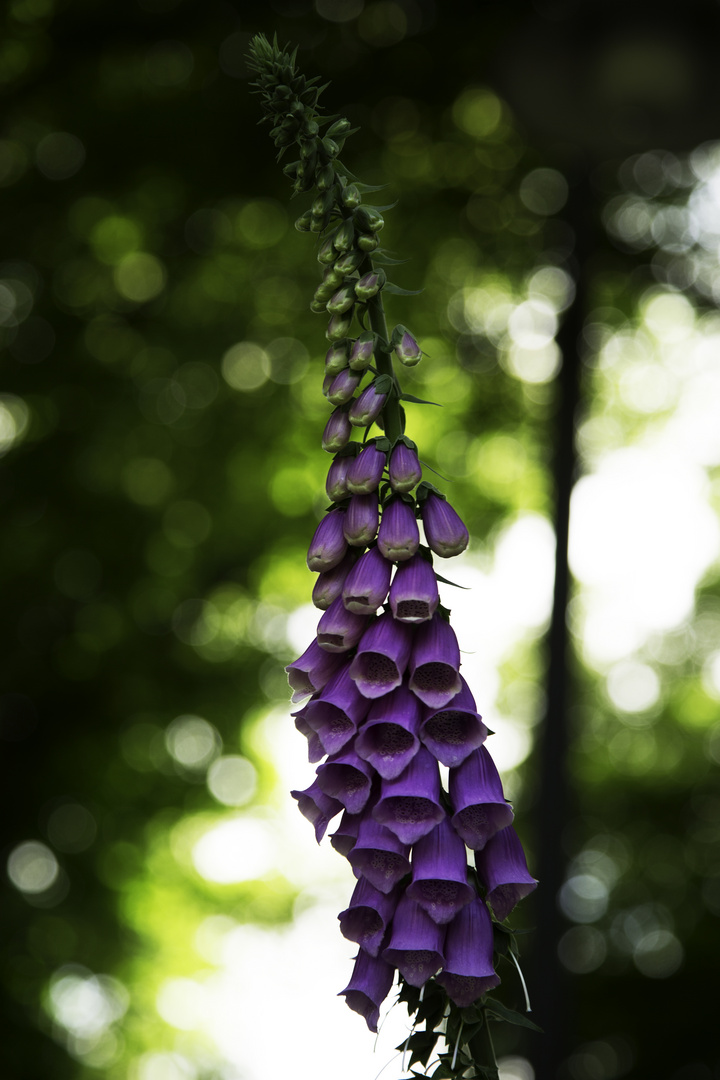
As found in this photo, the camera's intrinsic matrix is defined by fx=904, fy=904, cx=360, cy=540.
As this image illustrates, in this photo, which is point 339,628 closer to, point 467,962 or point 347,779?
point 347,779

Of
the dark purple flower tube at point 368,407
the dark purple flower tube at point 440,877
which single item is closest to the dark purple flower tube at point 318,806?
the dark purple flower tube at point 440,877

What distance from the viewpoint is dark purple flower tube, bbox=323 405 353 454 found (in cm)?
113

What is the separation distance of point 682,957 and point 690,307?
440cm

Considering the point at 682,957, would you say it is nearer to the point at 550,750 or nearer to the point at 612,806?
the point at 612,806

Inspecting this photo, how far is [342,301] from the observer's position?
1.08 meters

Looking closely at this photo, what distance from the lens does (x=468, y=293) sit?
575 centimetres

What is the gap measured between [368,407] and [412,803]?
0.47m

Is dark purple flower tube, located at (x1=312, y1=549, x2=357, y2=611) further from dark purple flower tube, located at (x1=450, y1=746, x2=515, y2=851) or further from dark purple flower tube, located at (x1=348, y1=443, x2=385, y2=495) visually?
dark purple flower tube, located at (x1=450, y1=746, x2=515, y2=851)

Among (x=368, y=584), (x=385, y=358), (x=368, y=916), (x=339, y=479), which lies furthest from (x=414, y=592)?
(x=368, y=916)

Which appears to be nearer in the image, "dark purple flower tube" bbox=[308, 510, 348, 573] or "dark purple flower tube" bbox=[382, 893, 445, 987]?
"dark purple flower tube" bbox=[382, 893, 445, 987]

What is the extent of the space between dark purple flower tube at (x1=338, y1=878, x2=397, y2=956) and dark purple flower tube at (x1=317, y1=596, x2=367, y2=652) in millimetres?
285

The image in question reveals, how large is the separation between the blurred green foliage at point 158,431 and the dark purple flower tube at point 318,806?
4.08m

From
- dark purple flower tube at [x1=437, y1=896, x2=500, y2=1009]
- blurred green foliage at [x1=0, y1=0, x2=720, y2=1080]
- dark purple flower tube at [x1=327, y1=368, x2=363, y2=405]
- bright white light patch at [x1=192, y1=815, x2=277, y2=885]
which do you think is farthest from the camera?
bright white light patch at [x1=192, y1=815, x2=277, y2=885]

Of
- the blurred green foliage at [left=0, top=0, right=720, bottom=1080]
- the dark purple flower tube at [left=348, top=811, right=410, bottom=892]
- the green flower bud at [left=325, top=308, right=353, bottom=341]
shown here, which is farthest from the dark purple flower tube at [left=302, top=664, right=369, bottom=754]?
the blurred green foliage at [left=0, top=0, right=720, bottom=1080]
